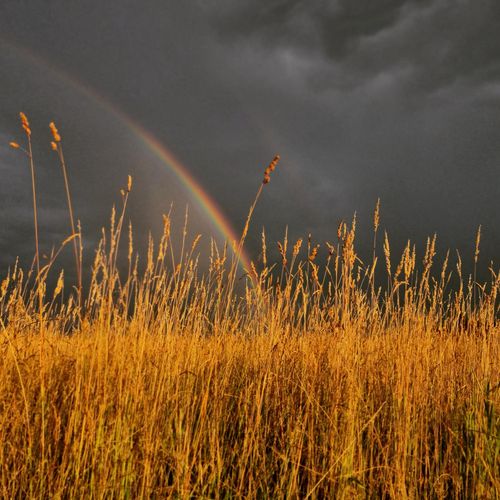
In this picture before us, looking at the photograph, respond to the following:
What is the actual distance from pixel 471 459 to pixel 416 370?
0.60 m

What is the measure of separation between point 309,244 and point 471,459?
1.69 m

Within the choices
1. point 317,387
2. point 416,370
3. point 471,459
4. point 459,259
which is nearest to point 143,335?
point 317,387

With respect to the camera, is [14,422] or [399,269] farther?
[399,269]

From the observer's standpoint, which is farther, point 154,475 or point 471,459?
point 471,459

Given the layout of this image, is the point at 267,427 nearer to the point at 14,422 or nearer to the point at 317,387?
the point at 317,387

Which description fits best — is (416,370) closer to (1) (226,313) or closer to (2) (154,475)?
(1) (226,313)

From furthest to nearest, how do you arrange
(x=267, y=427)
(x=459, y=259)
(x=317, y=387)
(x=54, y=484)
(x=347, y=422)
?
(x=459, y=259), (x=317, y=387), (x=267, y=427), (x=347, y=422), (x=54, y=484)

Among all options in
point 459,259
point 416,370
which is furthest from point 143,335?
point 459,259

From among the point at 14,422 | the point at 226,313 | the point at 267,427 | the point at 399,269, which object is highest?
the point at 399,269

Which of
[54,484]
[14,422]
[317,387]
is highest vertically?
[317,387]

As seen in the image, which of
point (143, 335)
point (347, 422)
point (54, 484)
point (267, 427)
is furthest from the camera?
point (143, 335)

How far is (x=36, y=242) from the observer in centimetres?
271

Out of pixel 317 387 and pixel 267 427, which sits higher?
pixel 317 387

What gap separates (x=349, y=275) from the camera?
3119mm
